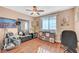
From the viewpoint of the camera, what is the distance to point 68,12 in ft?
3.66

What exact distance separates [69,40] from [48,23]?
1.31 feet

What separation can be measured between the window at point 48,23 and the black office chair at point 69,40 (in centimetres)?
20

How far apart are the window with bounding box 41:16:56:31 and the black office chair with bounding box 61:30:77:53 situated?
0.66 feet

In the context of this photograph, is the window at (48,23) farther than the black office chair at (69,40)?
Yes

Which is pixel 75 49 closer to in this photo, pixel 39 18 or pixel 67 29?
pixel 67 29

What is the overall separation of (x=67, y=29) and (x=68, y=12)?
9.7 inches

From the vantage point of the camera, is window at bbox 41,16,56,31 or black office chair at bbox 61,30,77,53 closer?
black office chair at bbox 61,30,77,53

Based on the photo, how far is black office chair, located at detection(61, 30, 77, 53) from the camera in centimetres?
100

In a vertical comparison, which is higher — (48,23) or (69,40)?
(48,23)

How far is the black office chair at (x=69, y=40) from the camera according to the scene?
3.29 ft

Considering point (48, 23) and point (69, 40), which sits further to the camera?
point (48, 23)

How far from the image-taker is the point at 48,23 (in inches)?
48.4
